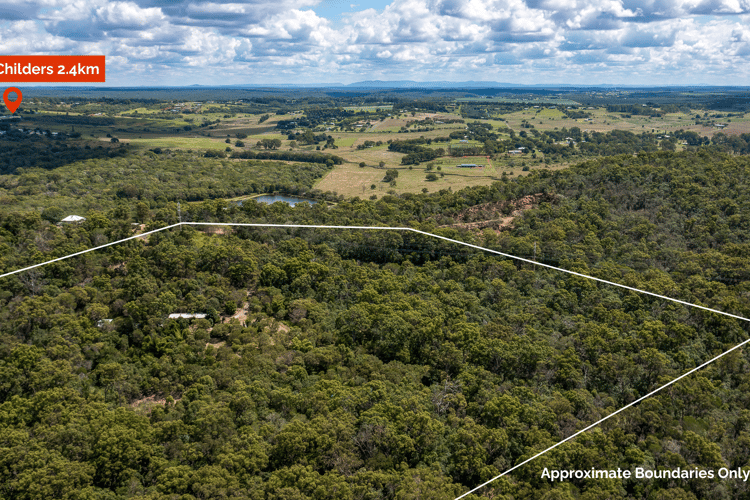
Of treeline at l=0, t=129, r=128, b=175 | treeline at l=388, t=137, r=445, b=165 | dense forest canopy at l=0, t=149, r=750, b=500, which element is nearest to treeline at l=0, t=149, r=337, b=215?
treeline at l=0, t=129, r=128, b=175

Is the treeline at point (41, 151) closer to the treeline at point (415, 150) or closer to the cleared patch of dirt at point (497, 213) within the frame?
the treeline at point (415, 150)

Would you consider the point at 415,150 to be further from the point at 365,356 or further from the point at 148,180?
the point at 365,356

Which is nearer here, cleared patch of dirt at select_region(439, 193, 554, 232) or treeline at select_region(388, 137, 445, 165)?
cleared patch of dirt at select_region(439, 193, 554, 232)

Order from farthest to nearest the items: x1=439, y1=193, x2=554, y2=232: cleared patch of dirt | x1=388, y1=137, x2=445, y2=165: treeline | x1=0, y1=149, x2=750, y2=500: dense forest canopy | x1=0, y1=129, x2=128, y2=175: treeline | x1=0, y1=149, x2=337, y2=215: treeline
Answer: x1=388, y1=137, x2=445, y2=165: treeline → x1=0, y1=129, x2=128, y2=175: treeline → x1=0, y1=149, x2=337, y2=215: treeline → x1=439, y1=193, x2=554, y2=232: cleared patch of dirt → x1=0, y1=149, x2=750, y2=500: dense forest canopy

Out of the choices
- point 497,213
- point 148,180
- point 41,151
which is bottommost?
point 497,213

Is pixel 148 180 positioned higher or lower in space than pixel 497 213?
higher

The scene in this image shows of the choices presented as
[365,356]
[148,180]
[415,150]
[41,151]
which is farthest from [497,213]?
[41,151]

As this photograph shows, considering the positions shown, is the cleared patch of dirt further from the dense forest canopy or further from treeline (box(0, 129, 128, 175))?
treeline (box(0, 129, 128, 175))

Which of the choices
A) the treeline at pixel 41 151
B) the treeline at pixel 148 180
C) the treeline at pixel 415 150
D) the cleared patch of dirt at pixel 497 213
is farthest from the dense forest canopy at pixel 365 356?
the treeline at pixel 415 150

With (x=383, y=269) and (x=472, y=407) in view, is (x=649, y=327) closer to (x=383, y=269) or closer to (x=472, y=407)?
(x=472, y=407)
